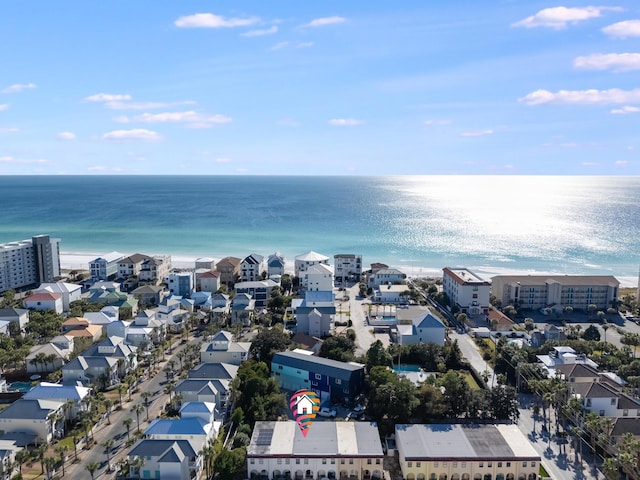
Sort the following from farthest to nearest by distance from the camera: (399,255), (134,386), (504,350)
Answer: (399,255)
(504,350)
(134,386)

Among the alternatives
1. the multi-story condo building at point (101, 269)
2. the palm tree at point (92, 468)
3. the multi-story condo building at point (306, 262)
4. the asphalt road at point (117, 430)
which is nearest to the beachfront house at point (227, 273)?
the multi-story condo building at point (306, 262)

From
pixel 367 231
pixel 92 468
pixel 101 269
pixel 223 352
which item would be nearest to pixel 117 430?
pixel 92 468

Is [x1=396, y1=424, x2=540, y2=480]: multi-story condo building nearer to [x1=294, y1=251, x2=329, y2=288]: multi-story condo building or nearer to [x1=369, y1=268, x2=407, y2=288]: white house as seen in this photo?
[x1=369, y1=268, x2=407, y2=288]: white house

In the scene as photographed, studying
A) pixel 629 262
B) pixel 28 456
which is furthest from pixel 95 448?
pixel 629 262

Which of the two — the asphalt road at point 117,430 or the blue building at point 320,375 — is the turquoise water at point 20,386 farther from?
the blue building at point 320,375

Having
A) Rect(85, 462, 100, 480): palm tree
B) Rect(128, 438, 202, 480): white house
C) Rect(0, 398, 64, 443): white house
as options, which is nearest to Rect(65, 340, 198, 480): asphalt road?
Rect(85, 462, 100, 480): palm tree

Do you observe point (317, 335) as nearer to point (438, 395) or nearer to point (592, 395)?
point (438, 395)

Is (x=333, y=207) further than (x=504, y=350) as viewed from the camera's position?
Yes
